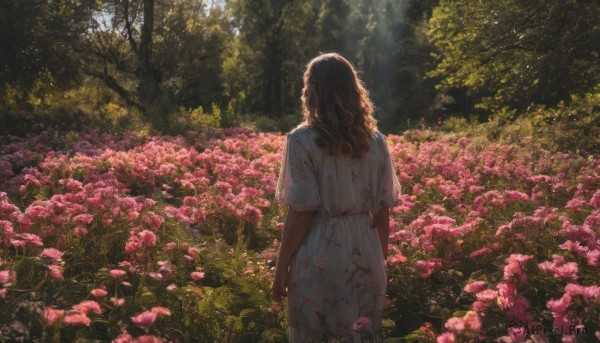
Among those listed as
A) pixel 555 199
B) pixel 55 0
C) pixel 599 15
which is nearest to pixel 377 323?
pixel 555 199

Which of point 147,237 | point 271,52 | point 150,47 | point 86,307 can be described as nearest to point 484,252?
point 147,237

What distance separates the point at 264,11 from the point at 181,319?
31049mm

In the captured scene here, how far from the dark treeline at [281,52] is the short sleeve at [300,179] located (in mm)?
10322

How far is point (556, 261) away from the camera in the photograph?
297 cm

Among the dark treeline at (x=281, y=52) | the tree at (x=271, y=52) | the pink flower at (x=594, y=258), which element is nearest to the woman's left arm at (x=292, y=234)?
the pink flower at (x=594, y=258)

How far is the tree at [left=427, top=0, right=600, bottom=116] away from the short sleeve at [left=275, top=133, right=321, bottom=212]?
1034 cm

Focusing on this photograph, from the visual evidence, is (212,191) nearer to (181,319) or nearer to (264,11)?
(181,319)

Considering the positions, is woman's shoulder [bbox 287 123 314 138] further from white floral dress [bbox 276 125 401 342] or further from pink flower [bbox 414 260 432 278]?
pink flower [bbox 414 260 432 278]

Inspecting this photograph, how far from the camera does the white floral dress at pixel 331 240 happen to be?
108 inches

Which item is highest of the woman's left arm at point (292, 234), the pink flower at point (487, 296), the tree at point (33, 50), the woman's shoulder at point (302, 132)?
the tree at point (33, 50)

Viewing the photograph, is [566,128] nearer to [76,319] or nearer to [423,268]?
[423,268]

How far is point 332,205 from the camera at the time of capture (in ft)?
9.30

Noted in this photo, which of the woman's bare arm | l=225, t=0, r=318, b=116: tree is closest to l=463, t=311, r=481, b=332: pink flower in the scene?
the woman's bare arm

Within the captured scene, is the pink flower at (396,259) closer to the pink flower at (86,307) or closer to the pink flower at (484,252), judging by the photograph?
the pink flower at (484,252)
